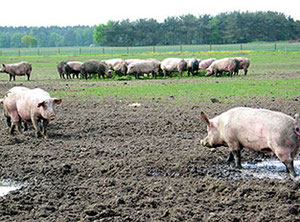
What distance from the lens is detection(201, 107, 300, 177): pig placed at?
286 inches

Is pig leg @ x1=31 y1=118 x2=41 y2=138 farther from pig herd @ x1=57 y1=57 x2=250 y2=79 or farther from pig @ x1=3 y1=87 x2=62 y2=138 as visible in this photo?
pig herd @ x1=57 y1=57 x2=250 y2=79

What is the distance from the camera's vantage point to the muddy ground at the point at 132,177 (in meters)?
6.04

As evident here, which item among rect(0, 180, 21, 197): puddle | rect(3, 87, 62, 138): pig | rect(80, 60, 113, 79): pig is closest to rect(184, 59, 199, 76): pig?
rect(80, 60, 113, 79): pig

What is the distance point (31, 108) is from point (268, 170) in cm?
567

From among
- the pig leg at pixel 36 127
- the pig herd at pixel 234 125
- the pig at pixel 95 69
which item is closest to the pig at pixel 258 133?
the pig herd at pixel 234 125

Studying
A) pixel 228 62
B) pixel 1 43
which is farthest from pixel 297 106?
pixel 1 43

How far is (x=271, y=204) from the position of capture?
244 inches

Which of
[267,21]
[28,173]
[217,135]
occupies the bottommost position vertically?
[28,173]

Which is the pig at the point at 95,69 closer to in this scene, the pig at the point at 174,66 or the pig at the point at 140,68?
the pig at the point at 140,68

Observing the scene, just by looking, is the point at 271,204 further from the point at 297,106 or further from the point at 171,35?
the point at 171,35

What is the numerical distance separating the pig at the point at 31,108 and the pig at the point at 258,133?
3.73 metres

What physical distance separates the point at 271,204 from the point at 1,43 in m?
175

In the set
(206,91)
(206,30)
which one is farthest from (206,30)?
(206,91)

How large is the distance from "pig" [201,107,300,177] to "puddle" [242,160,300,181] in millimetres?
173
